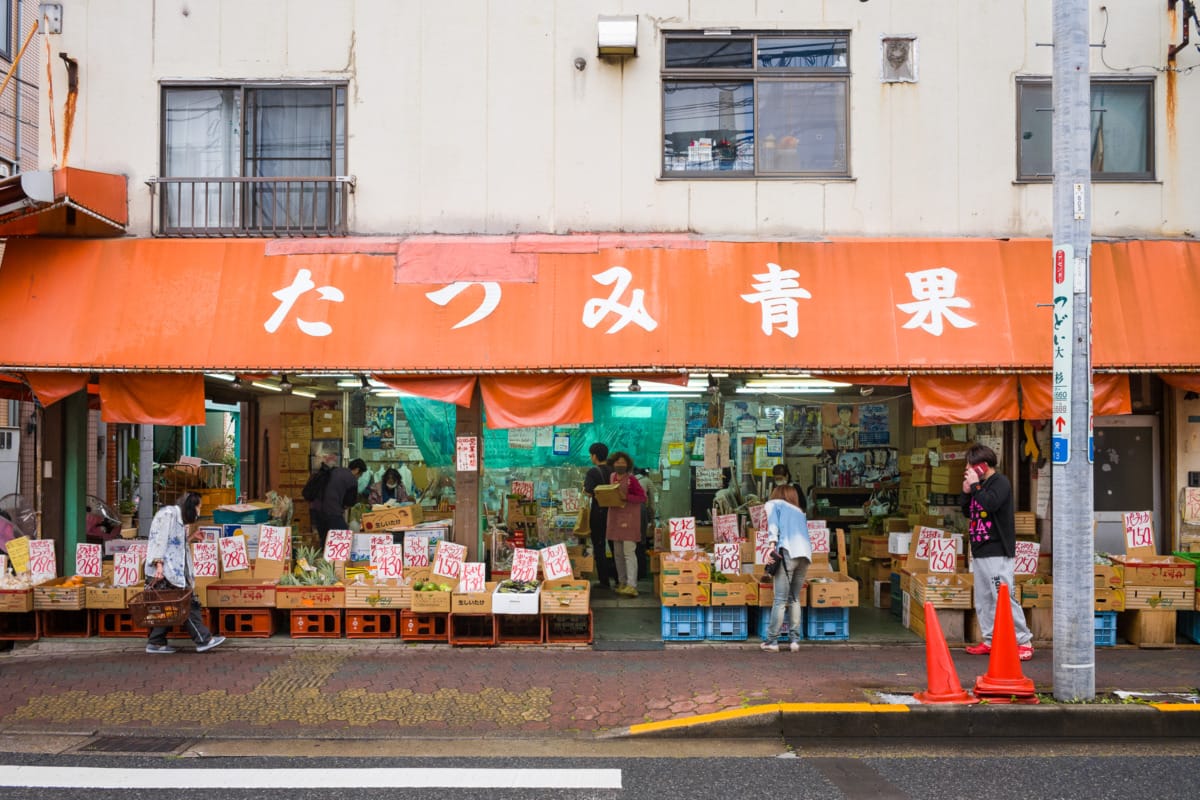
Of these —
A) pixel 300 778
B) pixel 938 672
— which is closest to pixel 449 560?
pixel 300 778

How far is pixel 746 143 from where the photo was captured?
36.0 ft

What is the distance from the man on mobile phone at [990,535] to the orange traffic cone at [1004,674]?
159cm

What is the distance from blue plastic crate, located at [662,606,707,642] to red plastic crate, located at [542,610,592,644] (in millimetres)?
906

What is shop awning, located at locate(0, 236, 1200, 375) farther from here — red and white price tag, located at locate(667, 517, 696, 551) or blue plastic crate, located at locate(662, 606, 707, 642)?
blue plastic crate, located at locate(662, 606, 707, 642)

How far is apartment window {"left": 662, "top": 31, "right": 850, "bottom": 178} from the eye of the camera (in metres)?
10.9

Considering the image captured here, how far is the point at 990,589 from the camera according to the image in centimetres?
946

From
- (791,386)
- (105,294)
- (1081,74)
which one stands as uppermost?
(1081,74)

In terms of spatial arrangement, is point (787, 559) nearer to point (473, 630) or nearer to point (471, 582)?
point (471, 582)

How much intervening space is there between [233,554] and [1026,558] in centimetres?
941

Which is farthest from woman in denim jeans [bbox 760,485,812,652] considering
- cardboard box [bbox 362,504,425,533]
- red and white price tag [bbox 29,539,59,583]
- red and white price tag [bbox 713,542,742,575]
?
red and white price tag [bbox 29,539,59,583]

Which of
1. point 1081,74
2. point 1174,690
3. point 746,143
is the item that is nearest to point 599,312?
point 746,143

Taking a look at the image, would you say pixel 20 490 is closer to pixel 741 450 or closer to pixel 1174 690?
pixel 741 450

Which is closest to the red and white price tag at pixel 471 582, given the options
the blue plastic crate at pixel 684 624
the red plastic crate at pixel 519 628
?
the red plastic crate at pixel 519 628

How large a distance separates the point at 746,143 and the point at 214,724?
8499 mm
